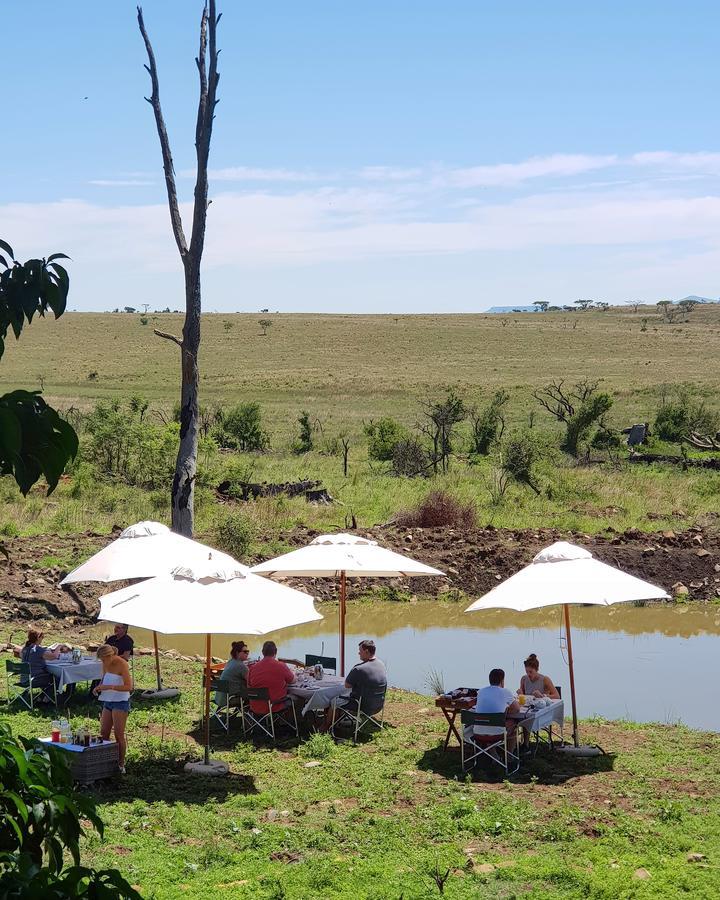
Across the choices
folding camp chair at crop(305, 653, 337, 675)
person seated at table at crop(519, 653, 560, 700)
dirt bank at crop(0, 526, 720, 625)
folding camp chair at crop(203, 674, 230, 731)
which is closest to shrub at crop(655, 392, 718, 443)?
dirt bank at crop(0, 526, 720, 625)

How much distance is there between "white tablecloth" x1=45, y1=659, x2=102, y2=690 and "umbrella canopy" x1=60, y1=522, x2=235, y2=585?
1.00 m

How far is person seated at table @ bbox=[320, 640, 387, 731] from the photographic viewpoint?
12.5 meters

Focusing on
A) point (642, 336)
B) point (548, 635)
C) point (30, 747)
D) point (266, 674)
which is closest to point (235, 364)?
point (642, 336)

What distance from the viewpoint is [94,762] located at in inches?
405

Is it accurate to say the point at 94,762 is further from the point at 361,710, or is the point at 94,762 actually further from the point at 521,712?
the point at 521,712

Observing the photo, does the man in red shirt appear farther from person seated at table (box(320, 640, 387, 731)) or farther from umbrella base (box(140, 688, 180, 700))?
umbrella base (box(140, 688, 180, 700))

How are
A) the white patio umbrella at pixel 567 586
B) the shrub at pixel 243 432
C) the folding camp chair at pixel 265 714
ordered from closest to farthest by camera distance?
the white patio umbrella at pixel 567 586
the folding camp chair at pixel 265 714
the shrub at pixel 243 432

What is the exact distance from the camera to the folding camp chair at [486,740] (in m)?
10.9

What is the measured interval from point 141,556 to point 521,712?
4.99 m

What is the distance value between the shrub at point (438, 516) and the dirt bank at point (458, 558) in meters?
0.53

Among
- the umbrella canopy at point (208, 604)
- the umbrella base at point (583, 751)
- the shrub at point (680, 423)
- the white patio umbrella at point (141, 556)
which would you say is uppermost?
the shrub at point (680, 423)

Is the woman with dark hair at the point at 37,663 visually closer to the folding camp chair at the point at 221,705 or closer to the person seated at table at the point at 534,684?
the folding camp chair at the point at 221,705

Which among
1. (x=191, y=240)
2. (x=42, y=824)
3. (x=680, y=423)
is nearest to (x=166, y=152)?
(x=191, y=240)

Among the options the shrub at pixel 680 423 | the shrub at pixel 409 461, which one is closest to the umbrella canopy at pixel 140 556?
the shrub at pixel 409 461
